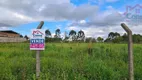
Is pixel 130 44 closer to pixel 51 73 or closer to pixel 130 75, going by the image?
pixel 130 75

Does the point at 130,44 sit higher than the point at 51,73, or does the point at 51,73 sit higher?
the point at 130,44

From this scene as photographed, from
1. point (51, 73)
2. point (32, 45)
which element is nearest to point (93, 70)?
point (51, 73)

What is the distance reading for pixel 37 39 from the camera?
418 centimetres

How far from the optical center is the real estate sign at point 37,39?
13.7 feet

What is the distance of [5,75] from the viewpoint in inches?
179

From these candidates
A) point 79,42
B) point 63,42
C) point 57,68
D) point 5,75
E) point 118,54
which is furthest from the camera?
point 63,42

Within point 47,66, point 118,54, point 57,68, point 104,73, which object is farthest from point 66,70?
point 118,54

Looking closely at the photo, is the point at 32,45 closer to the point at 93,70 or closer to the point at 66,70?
the point at 66,70

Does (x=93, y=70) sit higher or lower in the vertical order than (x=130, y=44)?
lower

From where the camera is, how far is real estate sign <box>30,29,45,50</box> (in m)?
4.18

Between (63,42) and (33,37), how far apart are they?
5.22 meters

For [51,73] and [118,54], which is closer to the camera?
[51,73]

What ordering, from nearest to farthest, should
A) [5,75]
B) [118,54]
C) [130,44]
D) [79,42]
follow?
[130,44] → [5,75] → [118,54] → [79,42]

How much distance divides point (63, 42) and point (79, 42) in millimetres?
1160
